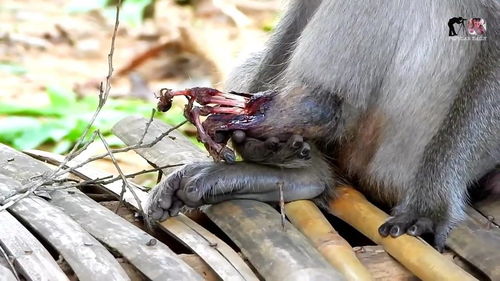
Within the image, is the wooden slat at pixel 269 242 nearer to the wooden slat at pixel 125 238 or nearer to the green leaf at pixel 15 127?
the wooden slat at pixel 125 238

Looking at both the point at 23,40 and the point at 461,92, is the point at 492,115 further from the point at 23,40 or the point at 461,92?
the point at 23,40

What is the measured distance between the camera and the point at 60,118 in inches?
221

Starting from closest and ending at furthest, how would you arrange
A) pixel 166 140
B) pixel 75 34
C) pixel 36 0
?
pixel 166 140, pixel 75 34, pixel 36 0

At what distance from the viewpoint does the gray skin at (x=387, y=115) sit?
2967 millimetres

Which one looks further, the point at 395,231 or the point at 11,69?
the point at 11,69

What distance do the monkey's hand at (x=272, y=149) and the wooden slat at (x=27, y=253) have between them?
25.0 inches

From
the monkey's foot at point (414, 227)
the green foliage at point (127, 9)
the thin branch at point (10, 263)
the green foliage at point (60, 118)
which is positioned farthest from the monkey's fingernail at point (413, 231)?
the green foliage at point (127, 9)

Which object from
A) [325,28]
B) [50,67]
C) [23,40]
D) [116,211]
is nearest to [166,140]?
[116,211]

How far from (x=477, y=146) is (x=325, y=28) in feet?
1.71

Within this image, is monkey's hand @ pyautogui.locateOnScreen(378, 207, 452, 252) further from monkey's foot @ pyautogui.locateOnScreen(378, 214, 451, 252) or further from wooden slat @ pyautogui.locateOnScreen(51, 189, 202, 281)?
wooden slat @ pyautogui.locateOnScreen(51, 189, 202, 281)

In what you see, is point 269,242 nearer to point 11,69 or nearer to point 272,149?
point 272,149

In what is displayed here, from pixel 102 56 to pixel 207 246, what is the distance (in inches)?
185

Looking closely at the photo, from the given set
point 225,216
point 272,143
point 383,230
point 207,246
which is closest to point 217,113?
point 272,143

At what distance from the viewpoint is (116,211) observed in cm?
309
